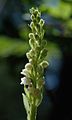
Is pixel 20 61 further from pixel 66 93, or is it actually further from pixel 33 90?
pixel 33 90

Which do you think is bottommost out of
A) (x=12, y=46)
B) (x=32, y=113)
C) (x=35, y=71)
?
(x=32, y=113)

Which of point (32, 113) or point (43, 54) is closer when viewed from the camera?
point (32, 113)

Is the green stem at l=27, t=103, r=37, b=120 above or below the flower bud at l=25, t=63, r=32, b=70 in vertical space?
below

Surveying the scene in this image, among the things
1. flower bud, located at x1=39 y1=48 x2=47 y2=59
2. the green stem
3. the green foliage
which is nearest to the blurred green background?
the green foliage

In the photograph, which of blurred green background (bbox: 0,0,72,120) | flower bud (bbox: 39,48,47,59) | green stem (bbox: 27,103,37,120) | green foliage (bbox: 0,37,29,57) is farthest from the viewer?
green foliage (bbox: 0,37,29,57)

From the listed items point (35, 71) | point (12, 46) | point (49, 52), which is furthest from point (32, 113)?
point (49, 52)

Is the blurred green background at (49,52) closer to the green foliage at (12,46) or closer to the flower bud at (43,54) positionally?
the green foliage at (12,46)

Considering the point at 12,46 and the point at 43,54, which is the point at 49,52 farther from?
the point at 43,54

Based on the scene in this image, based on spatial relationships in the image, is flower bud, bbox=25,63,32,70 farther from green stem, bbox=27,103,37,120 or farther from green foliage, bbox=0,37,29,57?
green foliage, bbox=0,37,29,57

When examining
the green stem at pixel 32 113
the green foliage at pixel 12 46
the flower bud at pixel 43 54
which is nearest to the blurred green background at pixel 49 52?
the green foliage at pixel 12 46

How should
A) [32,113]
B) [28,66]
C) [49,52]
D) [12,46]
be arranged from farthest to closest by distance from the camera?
[49,52]
[12,46]
[28,66]
[32,113]
